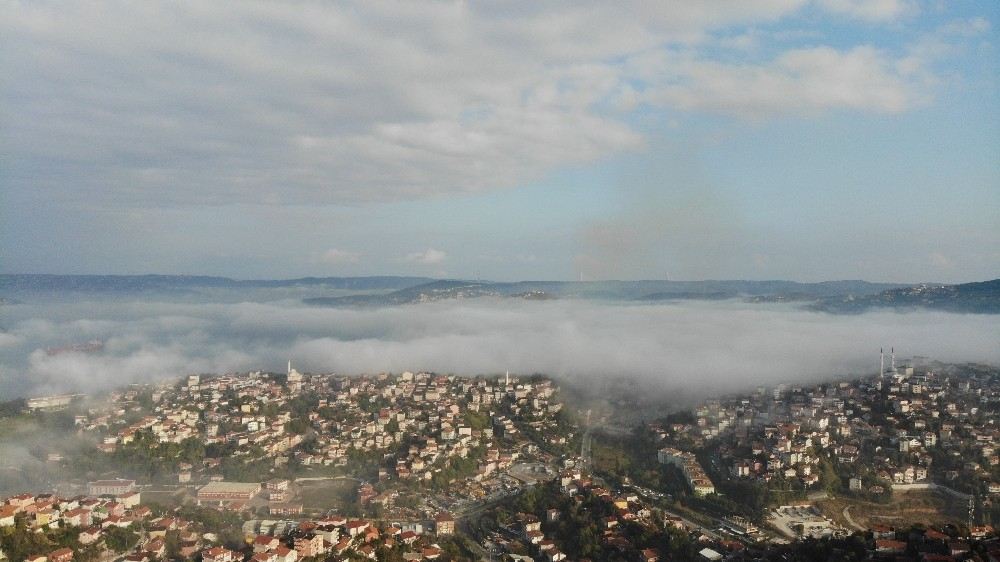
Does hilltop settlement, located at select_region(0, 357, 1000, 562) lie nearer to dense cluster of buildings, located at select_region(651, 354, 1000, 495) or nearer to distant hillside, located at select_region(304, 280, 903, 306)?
dense cluster of buildings, located at select_region(651, 354, 1000, 495)

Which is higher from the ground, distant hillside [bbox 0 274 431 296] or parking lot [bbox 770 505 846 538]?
distant hillside [bbox 0 274 431 296]

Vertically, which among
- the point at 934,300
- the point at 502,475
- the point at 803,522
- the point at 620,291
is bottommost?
the point at 502,475

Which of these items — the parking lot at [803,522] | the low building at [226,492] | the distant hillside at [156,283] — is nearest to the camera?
the parking lot at [803,522]

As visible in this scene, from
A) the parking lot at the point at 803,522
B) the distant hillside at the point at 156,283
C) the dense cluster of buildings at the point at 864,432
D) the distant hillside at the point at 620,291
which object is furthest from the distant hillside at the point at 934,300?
the distant hillside at the point at 156,283

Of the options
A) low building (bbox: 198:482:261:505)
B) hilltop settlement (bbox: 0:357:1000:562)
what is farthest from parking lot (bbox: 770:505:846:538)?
low building (bbox: 198:482:261:505)

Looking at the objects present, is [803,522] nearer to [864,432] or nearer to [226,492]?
[864,432]

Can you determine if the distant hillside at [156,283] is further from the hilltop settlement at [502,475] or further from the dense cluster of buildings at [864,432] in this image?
the dense cluster of buildings at [864,432]

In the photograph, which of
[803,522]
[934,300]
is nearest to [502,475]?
[803,522]

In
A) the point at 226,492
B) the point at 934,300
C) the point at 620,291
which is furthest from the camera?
the point at 620,291

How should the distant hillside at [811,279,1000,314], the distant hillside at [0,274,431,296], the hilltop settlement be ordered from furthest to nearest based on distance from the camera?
the distant hillside at [0,274,431,296], the distant hillside at [811,279,1000,314], the hilltop settlement

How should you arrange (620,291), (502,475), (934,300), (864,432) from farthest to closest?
(620,291)
(934,300)
(864,432)
(502,475)
